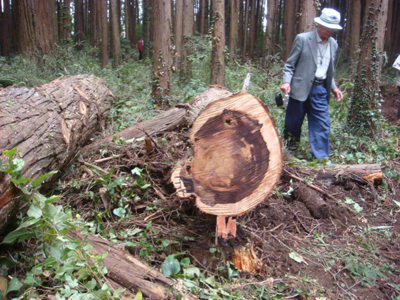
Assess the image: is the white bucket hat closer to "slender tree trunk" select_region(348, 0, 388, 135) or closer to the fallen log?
"slender tree trunk" select_region(348, 0, 388, 135)

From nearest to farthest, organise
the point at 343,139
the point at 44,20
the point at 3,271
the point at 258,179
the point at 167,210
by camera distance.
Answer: the point at 3,271 → the point at 258,179 → the point at 167,210 → the point at 343,139 → the point at 44,20

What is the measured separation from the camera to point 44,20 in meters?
8.78

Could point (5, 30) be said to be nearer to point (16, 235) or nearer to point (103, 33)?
point (103, 33)

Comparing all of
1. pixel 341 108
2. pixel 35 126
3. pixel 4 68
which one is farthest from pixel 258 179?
pixel 4 68

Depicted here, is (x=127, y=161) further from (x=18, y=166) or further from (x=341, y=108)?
(x=341, y=108)

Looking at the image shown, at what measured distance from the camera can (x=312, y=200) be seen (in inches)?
136

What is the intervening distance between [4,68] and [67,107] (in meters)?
5.07

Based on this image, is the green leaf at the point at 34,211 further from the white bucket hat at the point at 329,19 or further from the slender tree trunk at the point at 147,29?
the slender tree trunk at the point at 147,29

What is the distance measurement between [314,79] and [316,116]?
0.48m

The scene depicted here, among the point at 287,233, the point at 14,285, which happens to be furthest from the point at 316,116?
the point at 14,285

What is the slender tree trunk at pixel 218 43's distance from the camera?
7.01 meters

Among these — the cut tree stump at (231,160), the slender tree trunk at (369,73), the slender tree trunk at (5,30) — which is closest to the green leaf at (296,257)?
the cut tree stump at (231,160)

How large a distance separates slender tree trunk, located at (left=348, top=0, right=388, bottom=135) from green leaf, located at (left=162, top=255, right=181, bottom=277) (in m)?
3.87

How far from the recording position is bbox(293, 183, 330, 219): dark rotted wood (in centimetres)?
339
